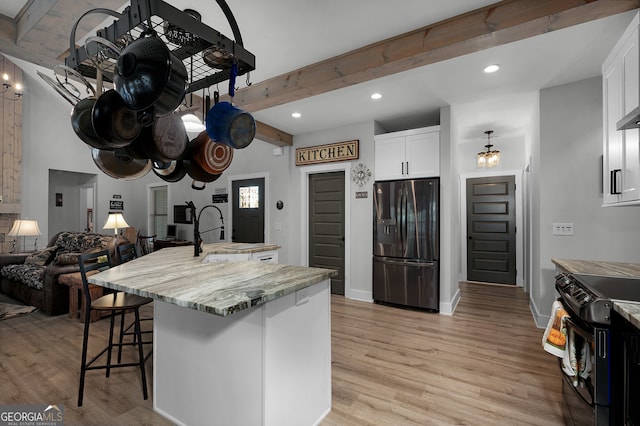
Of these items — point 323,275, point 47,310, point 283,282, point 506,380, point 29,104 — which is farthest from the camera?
point 29,104

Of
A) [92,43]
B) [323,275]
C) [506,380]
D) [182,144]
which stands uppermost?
[92,43]

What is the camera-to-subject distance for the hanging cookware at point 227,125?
63.6 inches

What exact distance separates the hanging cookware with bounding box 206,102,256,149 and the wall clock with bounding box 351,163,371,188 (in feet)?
9.40

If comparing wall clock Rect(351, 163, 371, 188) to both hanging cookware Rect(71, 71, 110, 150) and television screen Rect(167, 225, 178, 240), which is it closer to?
hanging cookware Rect(71, 71, 110, 150)

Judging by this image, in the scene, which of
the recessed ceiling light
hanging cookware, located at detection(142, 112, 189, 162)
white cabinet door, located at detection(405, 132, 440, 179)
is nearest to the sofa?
hanging cookware, located at detection(142, 112, 189, 162)

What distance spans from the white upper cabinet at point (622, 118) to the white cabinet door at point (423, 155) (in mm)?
1930

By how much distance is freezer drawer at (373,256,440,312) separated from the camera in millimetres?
3771

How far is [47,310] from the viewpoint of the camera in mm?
3639

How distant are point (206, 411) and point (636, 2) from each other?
3.41 m

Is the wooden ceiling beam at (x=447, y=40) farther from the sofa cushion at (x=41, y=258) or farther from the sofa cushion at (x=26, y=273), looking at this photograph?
the sofa cushion at (x=41, y=258)

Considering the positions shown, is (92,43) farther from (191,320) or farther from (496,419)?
(496,419)

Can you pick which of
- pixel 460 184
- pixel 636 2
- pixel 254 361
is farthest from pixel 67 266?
pixel 460 184

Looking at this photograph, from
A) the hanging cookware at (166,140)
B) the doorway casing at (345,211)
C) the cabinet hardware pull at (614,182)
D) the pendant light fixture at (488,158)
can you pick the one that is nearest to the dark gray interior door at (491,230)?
the pendant light fixture at (488,158)

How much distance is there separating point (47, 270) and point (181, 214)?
315cm
